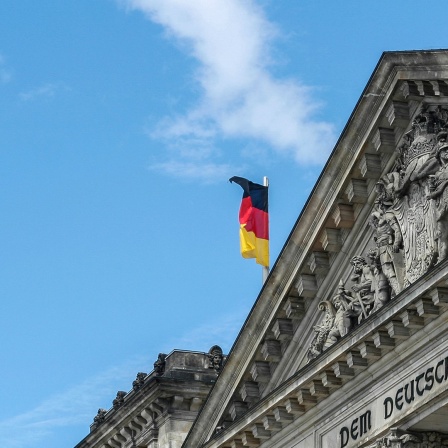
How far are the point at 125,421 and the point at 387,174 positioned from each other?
17.6m

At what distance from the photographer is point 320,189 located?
1661 inches

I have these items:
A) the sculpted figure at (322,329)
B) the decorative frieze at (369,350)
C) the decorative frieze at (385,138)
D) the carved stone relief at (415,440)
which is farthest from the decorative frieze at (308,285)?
the carved stone relief at (415,440)

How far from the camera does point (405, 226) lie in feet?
129

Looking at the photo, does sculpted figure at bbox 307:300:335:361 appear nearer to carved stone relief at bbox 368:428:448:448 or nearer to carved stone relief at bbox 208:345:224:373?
carved stone relief at bbox 368:428:448:448

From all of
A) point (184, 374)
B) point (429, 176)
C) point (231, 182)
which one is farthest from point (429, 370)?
point (184, 374)

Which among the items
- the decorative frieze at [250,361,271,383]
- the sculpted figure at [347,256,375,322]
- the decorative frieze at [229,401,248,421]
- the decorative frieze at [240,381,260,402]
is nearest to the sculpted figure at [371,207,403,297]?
the sculpted figure at [347,256,375,322]

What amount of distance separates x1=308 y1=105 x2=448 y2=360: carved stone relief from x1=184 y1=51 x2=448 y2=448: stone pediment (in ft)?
0.12

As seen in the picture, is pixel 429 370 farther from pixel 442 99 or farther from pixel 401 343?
pixel 442 99

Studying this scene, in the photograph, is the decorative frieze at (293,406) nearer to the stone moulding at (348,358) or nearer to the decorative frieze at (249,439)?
the stone moulding at (348,358)

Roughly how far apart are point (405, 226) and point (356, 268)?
2393mm

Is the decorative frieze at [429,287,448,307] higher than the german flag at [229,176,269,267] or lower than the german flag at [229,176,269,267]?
lower

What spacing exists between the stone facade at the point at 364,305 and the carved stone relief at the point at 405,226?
4 centimetres

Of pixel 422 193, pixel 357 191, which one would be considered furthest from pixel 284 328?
pixel 422 193

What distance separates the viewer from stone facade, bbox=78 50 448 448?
124 ft
